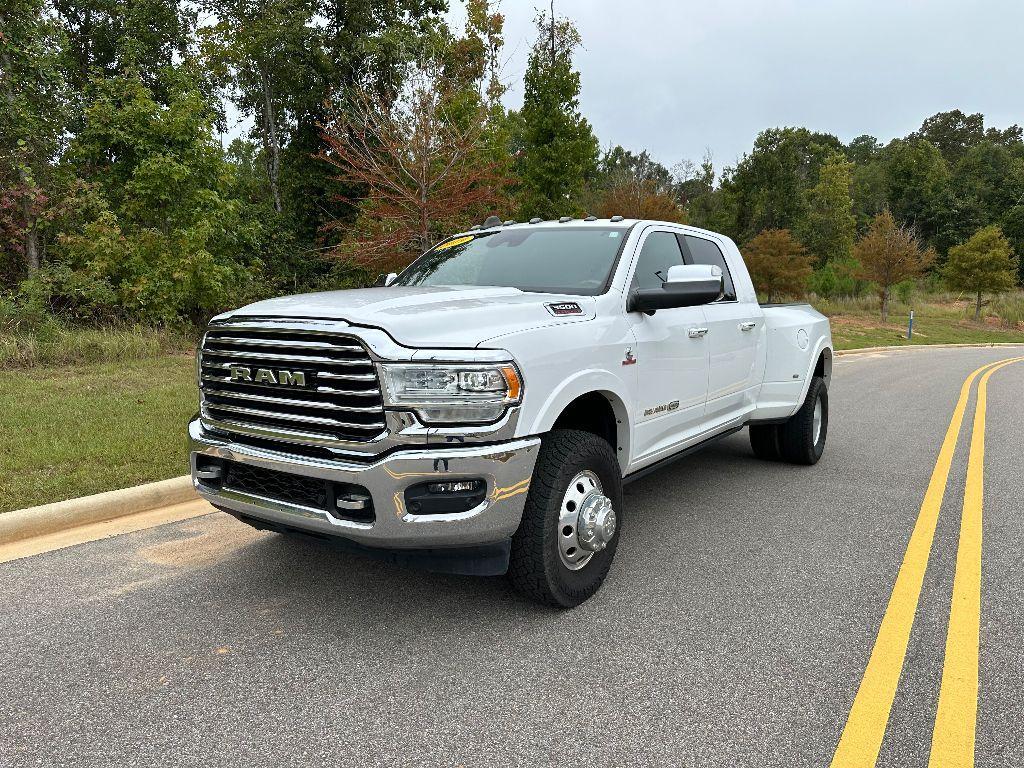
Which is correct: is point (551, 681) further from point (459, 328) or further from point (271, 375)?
point (271, 375)

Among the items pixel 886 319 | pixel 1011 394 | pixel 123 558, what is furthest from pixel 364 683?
pixel 886 319

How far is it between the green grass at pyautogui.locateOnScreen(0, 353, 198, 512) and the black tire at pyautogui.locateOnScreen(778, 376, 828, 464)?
16.7ft

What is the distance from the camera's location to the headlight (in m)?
2.96

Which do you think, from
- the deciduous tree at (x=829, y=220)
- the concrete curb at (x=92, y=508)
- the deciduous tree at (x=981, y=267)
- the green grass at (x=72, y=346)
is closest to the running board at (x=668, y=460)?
the concrete curb at (x=92, y=508)

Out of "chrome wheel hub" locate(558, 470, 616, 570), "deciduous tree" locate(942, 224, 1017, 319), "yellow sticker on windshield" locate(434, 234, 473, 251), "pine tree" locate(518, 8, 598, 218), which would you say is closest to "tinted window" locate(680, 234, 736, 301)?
"yellow sticker on windshield" locate(434, 234, 473, 251)

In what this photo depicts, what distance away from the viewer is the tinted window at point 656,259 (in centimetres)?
443

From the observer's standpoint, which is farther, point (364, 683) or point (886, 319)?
point (886, 319)

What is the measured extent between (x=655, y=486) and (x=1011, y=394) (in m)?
9.90

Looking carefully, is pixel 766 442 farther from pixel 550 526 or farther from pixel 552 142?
pixel 552 142

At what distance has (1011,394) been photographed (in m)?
12.4

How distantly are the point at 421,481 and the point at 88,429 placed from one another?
5071mm

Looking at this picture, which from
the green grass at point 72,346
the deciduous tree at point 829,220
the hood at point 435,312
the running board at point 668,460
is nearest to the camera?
the hood at point 435,312

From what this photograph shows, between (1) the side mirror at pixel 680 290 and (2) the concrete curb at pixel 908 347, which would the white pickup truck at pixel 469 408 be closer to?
(1) the side mirror at pixel 680 290

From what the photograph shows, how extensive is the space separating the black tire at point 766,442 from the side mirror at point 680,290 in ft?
9.10
